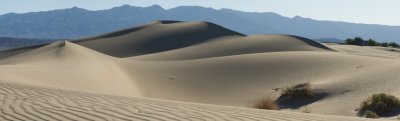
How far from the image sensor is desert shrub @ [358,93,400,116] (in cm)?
1546

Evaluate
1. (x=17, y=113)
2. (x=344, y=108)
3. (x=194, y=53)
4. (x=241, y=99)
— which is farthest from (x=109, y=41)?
(x=17, y=113)

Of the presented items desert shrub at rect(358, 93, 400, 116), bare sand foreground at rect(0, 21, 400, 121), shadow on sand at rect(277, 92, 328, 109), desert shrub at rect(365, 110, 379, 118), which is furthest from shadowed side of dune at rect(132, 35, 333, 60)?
desert shrub at rect(365, 110, 379, 118)

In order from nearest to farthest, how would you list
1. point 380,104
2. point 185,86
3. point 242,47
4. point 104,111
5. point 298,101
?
1. point 104,111
2. point 380,104
3. point 298,101
4. point 185,86
5. point 242,47

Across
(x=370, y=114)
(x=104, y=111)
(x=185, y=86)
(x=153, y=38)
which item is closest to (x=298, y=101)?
(x=370, y=114)

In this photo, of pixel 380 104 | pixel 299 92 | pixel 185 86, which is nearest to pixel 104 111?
pixel 380 104

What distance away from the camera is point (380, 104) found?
15.5m

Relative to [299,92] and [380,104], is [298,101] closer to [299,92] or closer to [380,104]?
[299,92]

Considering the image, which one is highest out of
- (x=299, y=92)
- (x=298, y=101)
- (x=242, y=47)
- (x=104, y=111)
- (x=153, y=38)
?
(x=153, y=38)

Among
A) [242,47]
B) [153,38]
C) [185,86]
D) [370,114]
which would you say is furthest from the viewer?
[153,38]

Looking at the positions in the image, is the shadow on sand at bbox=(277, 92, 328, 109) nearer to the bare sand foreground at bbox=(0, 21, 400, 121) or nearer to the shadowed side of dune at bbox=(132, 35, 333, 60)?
the bare sand foreground at bbox=(0, 21, 400, 121)

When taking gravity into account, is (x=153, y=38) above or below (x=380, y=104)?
above

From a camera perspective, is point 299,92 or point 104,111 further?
point 299,92

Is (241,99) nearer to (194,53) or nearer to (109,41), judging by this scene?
(194,53)

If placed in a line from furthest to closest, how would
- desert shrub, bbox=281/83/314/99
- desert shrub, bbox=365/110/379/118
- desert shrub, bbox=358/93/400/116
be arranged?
desert shrub, bbox=281/83/314/99 → desert shrub, bbox=358/93/400/116 → desert shrub, bbox=365/110/379/118
